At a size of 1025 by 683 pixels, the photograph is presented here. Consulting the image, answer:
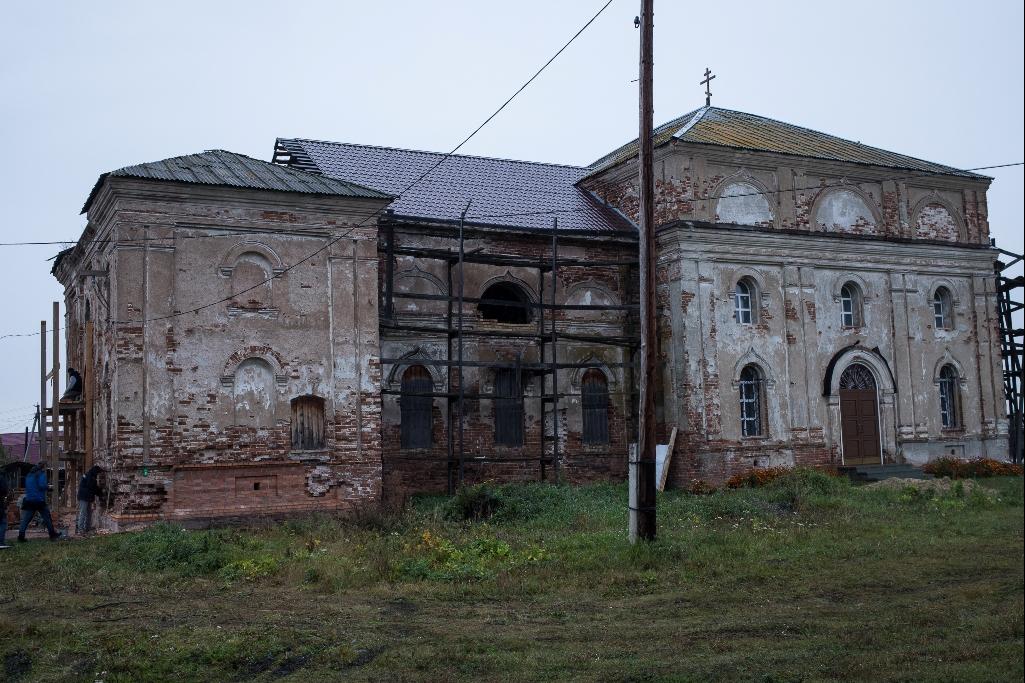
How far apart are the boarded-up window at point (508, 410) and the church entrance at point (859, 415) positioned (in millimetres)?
8256

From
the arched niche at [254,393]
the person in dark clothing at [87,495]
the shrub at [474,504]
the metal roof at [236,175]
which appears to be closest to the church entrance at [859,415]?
the shrub at [474,504]

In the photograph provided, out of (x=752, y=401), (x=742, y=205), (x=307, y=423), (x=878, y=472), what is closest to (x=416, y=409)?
(x=307, y=423)

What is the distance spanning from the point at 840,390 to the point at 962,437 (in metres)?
4.00

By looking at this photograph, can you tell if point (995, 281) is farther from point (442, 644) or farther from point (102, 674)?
point (102, 674)

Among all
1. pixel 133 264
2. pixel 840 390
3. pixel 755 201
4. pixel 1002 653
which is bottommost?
pixel 1002 653

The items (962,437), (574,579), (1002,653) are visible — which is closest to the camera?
(1002,653)

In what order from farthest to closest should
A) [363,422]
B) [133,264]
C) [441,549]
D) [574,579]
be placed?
[363,422], [133,264], [441,549], [574,579]

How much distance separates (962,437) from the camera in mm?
25922

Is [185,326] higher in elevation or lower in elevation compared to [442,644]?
higher

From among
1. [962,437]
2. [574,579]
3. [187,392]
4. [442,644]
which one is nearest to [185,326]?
[187,392]

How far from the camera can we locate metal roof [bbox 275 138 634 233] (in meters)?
23.7

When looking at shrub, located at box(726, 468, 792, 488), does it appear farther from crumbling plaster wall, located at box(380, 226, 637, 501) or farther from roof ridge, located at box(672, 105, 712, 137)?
roof ridge, located at box(672, 105, 712, 137)

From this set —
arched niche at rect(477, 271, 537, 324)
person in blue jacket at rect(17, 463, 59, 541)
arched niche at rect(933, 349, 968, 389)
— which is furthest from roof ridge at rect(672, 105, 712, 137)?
person in blue jacket at rect(17, 463, 59, 541)

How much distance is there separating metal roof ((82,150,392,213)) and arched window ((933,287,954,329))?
51.1 ft
